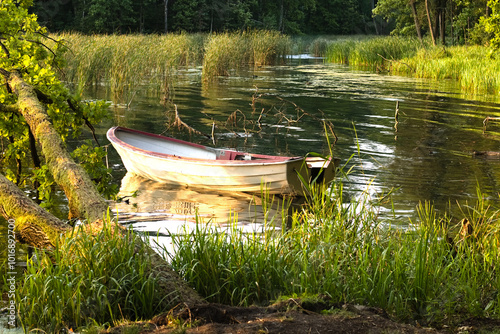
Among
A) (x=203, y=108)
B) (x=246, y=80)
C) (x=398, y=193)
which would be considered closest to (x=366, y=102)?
(x=203, y=108)

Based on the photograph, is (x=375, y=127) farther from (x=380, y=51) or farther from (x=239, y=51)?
(x=380, y=51)

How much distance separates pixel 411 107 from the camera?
18438mm

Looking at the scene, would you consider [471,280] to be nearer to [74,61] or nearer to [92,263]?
[92,263]

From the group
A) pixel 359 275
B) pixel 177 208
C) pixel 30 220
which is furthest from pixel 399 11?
pixel 30 220

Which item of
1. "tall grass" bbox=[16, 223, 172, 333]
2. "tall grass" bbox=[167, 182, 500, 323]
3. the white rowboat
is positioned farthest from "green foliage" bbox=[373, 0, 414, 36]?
"tall grass" bbox=[16, 223, 172, 333]

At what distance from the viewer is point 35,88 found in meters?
6.59

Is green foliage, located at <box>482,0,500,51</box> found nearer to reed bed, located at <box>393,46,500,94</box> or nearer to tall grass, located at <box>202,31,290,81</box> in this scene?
reed bed, located at <box>393,46,500,94</box>

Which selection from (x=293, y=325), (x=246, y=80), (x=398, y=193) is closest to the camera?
(x=293, y=325)

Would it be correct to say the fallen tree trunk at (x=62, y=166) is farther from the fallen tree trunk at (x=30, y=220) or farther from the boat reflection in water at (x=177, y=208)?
the boat reflection in water at (x=177, y=208)

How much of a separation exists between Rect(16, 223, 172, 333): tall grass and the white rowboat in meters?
3.48

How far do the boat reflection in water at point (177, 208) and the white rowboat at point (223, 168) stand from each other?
16 centimetres

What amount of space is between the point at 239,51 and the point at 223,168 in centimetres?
2177

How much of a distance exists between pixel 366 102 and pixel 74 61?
9.71 m

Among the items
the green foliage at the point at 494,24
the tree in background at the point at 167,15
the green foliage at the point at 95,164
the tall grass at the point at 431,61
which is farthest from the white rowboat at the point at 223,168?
the tree in background at the point at 167,15
